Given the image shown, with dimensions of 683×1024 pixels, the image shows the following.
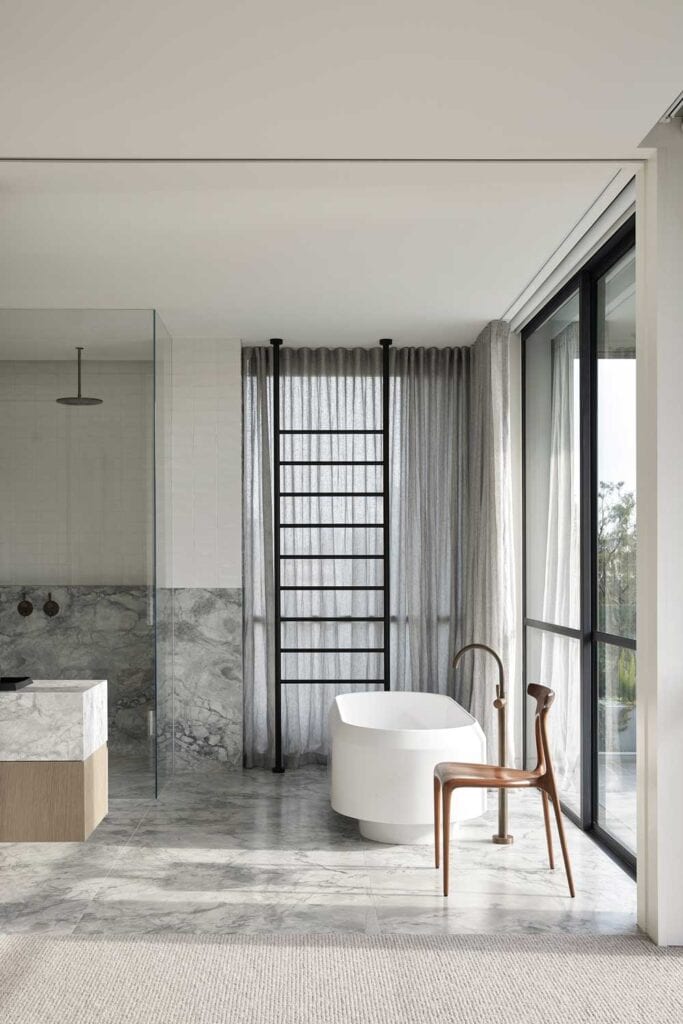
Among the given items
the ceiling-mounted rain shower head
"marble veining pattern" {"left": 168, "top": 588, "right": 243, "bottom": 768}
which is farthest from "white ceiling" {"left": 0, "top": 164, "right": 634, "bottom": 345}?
"marble veining pattern" {"left": 168, "top": 588, "right": 243, "bottom": 768}

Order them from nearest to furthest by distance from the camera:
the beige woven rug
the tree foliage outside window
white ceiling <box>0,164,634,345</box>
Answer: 1. the beige woven rug
2. white ceiling <box>0,164,634,345</box>
3. the tree foliage outside window

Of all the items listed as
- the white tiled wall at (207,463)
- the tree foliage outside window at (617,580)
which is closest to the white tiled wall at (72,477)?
the white tiled wall at (207,463)

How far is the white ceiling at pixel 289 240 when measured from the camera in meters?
3.74

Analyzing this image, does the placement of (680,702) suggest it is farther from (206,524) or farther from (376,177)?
(206,524)

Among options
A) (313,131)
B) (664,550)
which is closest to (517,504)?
(664,550)

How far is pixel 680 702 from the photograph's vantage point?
3557 millimetres

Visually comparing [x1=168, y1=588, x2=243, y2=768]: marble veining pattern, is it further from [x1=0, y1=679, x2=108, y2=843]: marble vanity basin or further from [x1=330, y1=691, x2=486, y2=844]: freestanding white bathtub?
[x1=0, y1=679, x2=108, y2=843]: marble vanity basin

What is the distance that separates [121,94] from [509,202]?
174cm

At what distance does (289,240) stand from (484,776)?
263cm

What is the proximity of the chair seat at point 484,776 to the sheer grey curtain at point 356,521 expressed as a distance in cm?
240

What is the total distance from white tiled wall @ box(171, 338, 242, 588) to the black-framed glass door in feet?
6.81

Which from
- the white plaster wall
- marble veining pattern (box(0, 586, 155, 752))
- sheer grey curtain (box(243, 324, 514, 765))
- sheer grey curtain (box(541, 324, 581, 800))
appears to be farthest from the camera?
sheer grey curtain (box(243, 324, 514, 765))

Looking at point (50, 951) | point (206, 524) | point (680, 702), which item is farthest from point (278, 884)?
point (206, 524)

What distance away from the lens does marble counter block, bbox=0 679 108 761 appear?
4.33 metres
